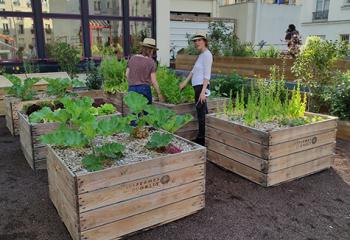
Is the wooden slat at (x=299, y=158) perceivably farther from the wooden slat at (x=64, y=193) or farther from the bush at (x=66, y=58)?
the bush at (x=66, y=58)

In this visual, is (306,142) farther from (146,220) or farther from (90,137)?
(90,137)

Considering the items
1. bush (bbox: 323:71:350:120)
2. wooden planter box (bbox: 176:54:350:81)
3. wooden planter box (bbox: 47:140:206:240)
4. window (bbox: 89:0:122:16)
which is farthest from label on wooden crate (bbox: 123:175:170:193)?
window (bbox: 89:0:122:16)

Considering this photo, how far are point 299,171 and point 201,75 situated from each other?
1818 millimetres

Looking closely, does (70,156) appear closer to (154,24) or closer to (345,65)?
(345,65)

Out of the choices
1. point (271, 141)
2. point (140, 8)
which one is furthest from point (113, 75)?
point (140, 8)

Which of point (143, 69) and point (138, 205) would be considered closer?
point (138, 205)

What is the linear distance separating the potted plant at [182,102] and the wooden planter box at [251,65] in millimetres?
2427

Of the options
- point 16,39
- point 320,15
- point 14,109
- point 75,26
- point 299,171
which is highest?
point 320,15

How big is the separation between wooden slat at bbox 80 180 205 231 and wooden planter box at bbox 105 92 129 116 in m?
3.05

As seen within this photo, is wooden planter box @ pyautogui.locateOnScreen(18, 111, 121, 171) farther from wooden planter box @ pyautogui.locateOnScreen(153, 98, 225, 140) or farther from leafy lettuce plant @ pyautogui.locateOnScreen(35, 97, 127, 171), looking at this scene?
wooden planter box @ pyautogui.locateOnScreen(153, 98, 225, 140)

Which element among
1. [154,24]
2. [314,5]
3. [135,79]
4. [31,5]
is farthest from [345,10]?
[135,79]

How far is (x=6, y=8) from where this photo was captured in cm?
925

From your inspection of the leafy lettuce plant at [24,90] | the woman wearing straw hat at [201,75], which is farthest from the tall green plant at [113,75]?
the woman wearing straw hat at [201,75]

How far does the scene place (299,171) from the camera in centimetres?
404
